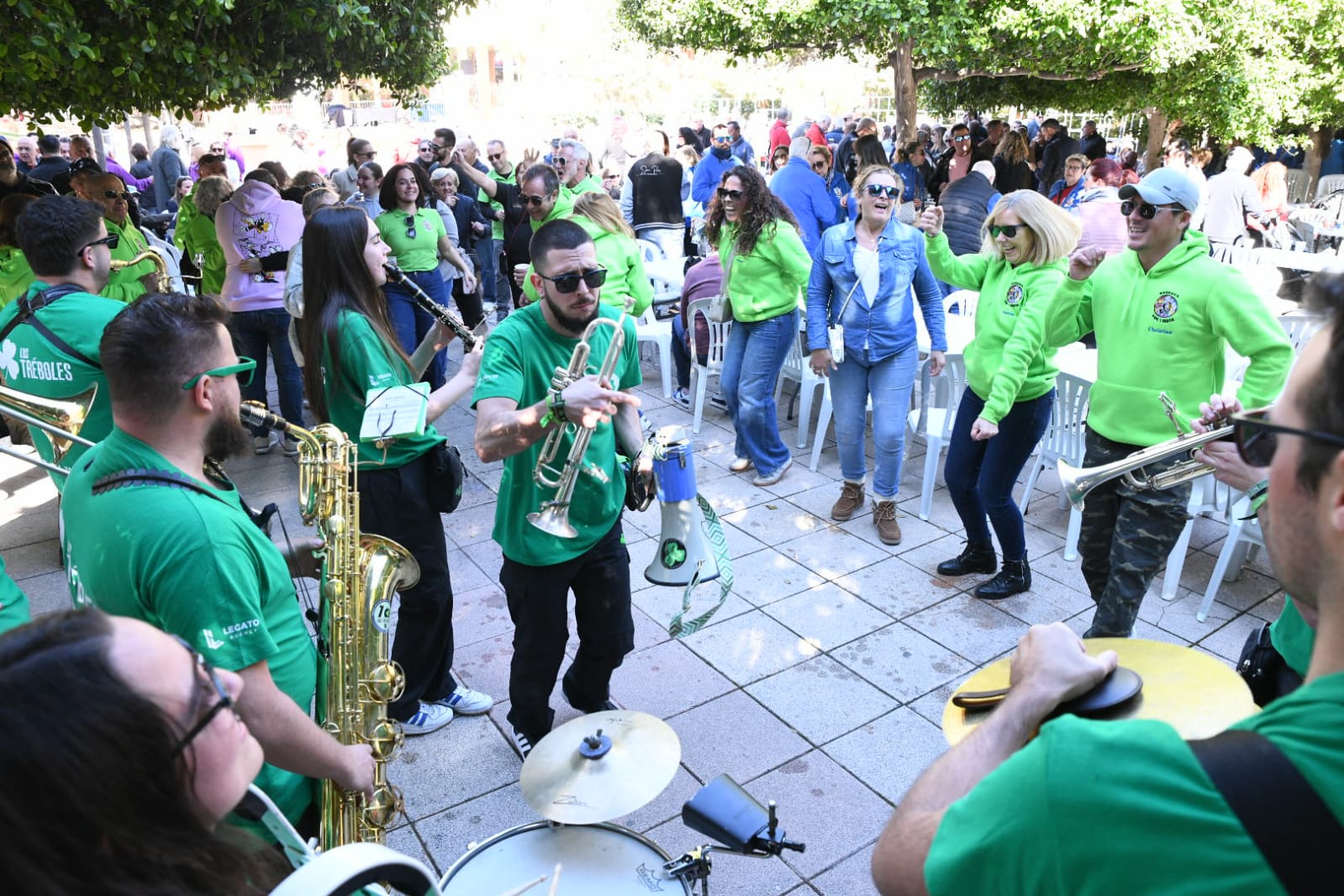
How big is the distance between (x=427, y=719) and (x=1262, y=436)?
336 centimetres

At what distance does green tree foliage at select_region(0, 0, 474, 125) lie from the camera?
4.32 meters

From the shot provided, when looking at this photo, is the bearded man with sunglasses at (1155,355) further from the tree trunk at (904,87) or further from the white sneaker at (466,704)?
the tree trunk at (904,87)

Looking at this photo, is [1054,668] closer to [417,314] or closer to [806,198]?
[417,314]

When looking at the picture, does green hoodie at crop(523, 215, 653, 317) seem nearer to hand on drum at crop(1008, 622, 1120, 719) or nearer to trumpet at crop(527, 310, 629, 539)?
trumpet at crop(527, 310, 629, 539)

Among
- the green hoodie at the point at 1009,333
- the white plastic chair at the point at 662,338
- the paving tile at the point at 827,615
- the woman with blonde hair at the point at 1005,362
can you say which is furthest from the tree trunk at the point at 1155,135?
the paving tile at the point at 827,615

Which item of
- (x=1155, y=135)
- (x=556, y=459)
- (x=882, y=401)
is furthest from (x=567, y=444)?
(x=1155, y=135)

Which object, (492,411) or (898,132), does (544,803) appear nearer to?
(492,411)

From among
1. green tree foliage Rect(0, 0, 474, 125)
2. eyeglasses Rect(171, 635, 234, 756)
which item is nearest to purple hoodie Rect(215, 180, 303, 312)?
green tree foliage Rect(0, 0, 474, 125)

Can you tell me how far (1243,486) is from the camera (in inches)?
105

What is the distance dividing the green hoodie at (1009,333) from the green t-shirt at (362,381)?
265cm

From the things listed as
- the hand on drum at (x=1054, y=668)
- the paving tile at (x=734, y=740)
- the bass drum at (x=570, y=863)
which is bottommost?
the paving tile at (x=734, y=740)

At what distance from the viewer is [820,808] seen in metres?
3.46

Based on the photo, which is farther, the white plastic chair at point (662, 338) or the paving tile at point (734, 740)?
the white plastic chair at point (662, 338)

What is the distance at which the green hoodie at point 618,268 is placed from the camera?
20.0 feet
